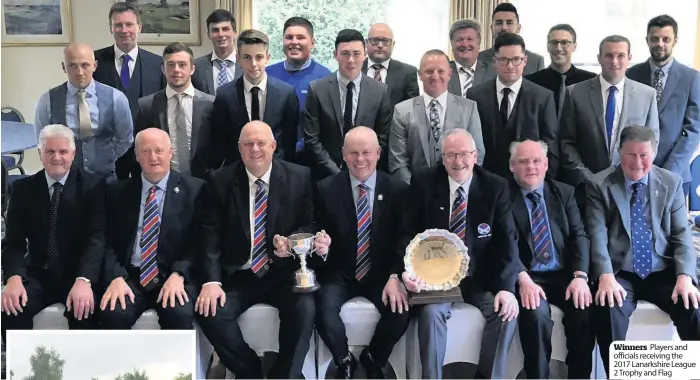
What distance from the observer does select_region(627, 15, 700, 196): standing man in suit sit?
3371 millimetres

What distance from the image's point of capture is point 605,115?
3.22m

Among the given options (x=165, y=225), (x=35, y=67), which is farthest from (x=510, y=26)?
(x=35, y=67)

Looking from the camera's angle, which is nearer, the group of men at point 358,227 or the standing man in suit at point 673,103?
the group of men at point 358,227

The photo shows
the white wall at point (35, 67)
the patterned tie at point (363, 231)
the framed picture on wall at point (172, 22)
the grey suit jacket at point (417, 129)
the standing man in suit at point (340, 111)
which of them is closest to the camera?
the patterned tie at point (363, 231)

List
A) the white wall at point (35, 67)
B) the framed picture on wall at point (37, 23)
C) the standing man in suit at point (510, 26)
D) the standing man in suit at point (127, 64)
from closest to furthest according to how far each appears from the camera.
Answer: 1. the standing man in suit at point (127, 64)
2. the standing man in suit at point (510, 26)
3. the framed picture on wall at point (37, 23)
4. the white wall at point (35, 67)

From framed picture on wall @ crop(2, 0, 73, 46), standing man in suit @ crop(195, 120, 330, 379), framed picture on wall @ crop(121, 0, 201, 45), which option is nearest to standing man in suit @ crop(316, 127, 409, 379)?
standing man in suit @ crop(195, 120, 330, 379)

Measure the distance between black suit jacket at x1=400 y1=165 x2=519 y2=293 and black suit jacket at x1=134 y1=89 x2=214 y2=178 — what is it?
3.50 ft

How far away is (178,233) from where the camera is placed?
2.82 metres

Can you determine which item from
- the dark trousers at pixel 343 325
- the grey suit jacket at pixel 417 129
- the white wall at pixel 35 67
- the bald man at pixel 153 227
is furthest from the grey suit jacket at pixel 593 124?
the white wall at pixel 35 67

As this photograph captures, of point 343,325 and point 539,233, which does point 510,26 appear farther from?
point 343,325

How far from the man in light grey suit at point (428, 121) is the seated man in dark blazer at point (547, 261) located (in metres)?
0.33

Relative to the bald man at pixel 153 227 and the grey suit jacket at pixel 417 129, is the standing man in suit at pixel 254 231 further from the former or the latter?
the grey suit jacket at pixel 417 129

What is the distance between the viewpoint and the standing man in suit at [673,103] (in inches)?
133

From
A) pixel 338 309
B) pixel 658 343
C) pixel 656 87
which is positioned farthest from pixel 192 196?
pixel 656 87
